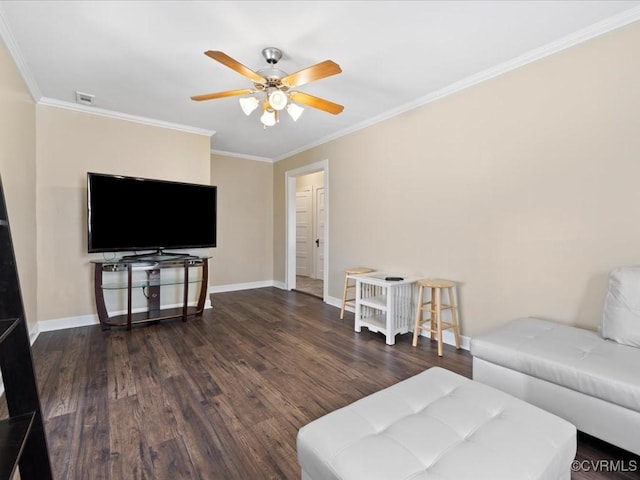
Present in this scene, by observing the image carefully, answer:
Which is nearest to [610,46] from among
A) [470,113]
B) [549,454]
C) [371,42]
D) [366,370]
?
[470,113]

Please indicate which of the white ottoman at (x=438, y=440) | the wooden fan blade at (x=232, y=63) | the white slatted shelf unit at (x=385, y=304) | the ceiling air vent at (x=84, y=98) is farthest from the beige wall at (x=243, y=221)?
the white ottoman at (x=438, y=440)

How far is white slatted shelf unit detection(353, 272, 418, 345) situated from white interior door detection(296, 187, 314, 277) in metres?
3.56

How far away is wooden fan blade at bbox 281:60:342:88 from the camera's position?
6.47ft

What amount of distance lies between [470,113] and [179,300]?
420cm

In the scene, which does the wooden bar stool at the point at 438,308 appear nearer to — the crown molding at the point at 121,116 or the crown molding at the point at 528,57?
the crown molding at the point at 528,57

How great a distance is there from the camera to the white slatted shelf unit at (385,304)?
3088 millimetres

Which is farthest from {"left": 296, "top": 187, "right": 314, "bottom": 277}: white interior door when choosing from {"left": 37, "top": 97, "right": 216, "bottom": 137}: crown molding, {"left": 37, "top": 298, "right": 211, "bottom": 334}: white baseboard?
{"left": 37, "top": 298, "right": 211, "bottom": 334}: white baseboard

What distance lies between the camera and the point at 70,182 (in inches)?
137

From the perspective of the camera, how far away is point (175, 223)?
12.6ft

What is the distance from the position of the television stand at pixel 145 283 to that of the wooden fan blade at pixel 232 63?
2401 millimetres

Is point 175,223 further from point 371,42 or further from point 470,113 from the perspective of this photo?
point 470,113

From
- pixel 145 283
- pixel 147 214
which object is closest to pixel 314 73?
pixel 147 214

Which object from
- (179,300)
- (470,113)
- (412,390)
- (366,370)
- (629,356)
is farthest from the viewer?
(179,300)

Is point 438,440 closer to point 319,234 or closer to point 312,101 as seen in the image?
point 312,101
